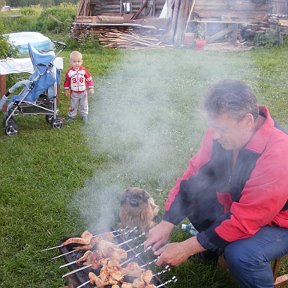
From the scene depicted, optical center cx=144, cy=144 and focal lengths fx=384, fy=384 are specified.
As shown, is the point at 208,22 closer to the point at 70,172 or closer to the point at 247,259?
the point at 70,172

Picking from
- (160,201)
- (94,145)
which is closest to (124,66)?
(94,145)

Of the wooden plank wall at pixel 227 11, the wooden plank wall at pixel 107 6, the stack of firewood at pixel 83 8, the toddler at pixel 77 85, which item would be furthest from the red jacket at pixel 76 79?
the wooden plank wall at pixel 107 6

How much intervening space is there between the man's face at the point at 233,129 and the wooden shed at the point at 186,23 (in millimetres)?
10814

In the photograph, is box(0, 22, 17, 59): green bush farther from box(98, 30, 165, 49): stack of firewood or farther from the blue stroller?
box(98, 30, 165, 49): stack of firewood

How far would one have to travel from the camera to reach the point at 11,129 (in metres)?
5.28

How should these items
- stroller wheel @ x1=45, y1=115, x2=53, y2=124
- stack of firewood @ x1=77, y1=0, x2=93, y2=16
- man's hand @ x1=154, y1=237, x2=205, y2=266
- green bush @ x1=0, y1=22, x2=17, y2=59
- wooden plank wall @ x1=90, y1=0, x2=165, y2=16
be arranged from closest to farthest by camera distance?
man's hand @ x1=154, y1=237, x2=205, y2=266
stroller wheel @ x1=45, y1=115, x2=53, y2=124
green bush @ x1=0, y1=22, x2=17, y2=59
stack of firewood @ x1=77, y1=0, x2=93, y2=16
wooden plank wall @ x1=90, y1=0, x2=165, y2=16

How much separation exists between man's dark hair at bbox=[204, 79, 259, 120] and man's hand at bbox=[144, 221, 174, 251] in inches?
35.0

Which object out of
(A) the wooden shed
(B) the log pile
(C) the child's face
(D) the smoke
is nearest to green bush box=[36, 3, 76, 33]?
(A) the wooden shed

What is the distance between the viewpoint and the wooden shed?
1289 cm

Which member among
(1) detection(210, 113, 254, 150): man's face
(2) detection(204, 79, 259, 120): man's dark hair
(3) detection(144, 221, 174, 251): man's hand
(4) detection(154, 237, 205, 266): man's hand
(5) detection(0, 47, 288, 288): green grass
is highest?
(2) detection(204, 79, 259, 120): man's dark hair

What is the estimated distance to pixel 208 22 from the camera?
13.4 m

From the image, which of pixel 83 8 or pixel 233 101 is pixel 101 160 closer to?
pixel 233 101

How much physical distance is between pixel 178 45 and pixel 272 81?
5294mm

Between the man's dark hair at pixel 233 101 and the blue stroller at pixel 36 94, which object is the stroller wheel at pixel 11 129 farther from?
the man's dark hair at pixel 233 101
